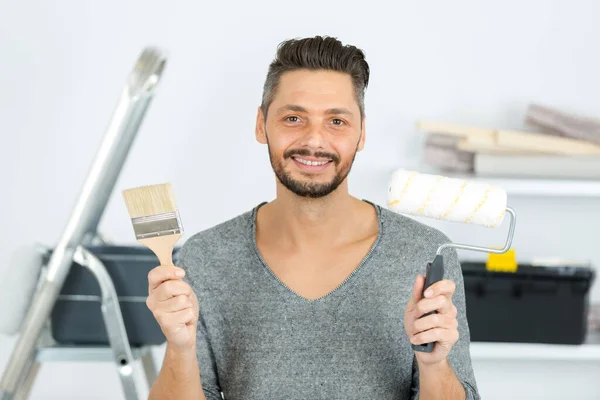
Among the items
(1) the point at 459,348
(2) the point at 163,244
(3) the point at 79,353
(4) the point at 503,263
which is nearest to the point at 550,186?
(4) the point at 503,263

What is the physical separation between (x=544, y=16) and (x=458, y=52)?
0.27 metres

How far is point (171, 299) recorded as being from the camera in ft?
4.12

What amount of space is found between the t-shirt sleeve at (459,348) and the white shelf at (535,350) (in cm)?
94

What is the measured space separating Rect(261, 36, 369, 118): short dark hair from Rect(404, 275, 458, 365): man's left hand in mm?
448

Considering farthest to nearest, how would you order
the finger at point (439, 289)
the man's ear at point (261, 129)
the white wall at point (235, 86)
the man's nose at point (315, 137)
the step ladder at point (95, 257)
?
the white wall at point (235, 86) < the step ladder at point (95, 257) < the man's ear at point (261, 129) < the man's nose at point (315, 137) < the finger at point (439, 289)

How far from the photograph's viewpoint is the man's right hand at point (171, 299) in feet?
4.08

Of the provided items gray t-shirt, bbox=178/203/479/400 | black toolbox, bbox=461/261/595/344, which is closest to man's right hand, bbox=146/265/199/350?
gray t-shirt, bbox=178/203/479/400

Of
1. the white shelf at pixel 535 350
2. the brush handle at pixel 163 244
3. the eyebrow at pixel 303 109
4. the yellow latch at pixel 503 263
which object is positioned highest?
the eyebrow at pixel 303 109

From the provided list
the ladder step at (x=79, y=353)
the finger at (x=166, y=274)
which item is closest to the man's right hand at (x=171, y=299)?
the finger at (x=166, y=274)

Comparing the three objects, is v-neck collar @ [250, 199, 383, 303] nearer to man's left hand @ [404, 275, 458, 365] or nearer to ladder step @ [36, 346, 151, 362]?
man's left hand @ [404, 275, 458, 365]

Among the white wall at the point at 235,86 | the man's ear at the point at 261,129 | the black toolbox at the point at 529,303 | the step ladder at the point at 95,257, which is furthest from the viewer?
the white wall at the point at 235,86

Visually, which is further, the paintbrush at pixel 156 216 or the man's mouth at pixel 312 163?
the man's mouth at pixel 312 163

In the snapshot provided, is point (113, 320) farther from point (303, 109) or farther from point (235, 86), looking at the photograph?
point (235, 86)

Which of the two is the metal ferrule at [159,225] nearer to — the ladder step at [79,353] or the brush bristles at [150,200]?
the brush bristles at [150,200]
